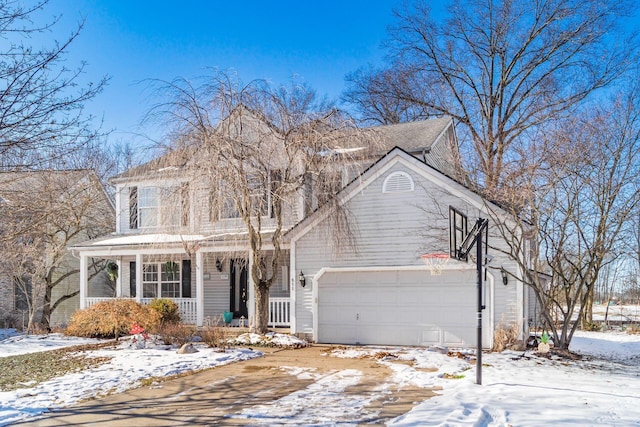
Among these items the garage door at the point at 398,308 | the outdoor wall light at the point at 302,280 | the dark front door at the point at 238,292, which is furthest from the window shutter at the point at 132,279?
the garage door at the point at 398,308

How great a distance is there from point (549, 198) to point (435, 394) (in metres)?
7.11

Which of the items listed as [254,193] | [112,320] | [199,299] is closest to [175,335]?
[112,320]

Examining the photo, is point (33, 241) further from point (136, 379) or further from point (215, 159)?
point (136, 379)

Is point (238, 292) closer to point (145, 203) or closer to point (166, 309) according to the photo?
point (166, 309)

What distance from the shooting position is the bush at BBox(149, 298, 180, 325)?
54.5ft

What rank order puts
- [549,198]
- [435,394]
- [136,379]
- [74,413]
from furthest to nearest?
[549,198] → [136,379] → [435,394] → [74,413]

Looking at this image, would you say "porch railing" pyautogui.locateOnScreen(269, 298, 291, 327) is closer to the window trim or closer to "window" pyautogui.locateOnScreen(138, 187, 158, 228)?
the window trim

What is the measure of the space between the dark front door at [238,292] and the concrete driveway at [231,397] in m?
7.68

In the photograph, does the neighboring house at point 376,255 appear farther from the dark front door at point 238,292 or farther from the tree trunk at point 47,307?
the tree trunk at point 47,307

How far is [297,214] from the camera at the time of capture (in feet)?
55.1

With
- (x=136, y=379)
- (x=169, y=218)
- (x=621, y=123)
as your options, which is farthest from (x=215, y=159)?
(x=621, y=123)

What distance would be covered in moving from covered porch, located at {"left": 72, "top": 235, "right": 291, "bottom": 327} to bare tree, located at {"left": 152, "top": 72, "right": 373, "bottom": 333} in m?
3.00

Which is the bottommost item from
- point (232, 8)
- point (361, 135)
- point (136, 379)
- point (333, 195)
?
point (136, 379)

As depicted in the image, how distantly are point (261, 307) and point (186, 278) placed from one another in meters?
5.90
